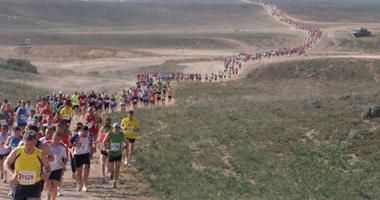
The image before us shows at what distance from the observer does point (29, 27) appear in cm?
15888

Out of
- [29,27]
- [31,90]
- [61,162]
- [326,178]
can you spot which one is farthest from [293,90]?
[29,27]

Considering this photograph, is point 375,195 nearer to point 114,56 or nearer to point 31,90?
point 31,90

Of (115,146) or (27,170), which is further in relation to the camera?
(115,146)

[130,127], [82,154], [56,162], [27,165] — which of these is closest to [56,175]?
[56,162]

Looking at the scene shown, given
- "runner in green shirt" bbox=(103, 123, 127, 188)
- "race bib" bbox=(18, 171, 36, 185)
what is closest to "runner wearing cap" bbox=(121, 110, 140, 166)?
"runner in green shirt" bbox=(103, 123, 127, 188)

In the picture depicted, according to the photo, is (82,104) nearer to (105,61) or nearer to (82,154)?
(82,154)

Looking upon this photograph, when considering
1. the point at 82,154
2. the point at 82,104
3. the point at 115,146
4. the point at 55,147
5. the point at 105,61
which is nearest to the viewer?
the point at 55,147

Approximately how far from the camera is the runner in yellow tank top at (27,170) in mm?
11766

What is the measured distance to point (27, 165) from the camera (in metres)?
11.8

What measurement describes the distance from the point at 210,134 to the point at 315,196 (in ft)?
31.9

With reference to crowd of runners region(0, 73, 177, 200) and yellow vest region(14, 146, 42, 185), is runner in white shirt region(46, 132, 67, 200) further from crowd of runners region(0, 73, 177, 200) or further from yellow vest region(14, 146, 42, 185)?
yellow vest region(14, 146, 42, 185)

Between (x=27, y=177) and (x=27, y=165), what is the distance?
21cm

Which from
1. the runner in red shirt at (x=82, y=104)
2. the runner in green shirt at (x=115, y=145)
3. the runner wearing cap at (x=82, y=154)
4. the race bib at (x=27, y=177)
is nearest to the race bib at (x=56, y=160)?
the runner wearing cap at (x=82, y=154)

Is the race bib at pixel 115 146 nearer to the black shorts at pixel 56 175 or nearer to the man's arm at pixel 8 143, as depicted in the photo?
the man's arm at pixel 8 143
